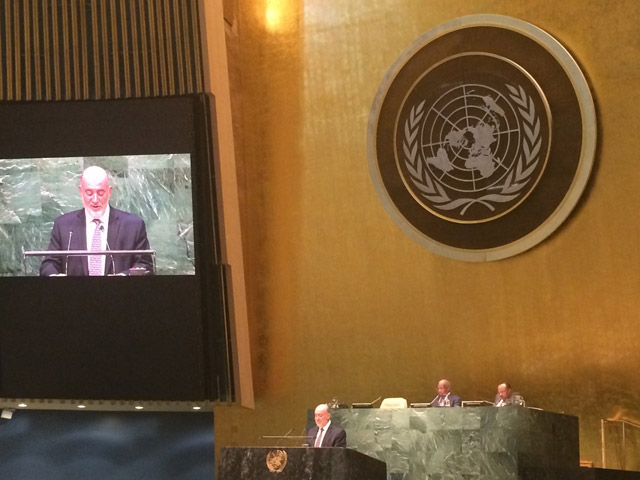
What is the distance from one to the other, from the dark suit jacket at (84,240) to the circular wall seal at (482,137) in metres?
2.33

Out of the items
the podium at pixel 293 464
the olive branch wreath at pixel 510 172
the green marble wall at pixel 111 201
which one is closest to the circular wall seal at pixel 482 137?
the olive branch wreath at pixel 510 172

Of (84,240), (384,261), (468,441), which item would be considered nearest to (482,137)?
(384,261)

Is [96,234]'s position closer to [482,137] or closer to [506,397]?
[482,137]

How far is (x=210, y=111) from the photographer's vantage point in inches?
364

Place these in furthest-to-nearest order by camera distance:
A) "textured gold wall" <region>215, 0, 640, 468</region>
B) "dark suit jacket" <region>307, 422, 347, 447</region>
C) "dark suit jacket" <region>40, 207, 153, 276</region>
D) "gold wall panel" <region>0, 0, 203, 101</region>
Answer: "gold wall panel" <region>0, 0, 203, 101</region> → "dark suit jacket" <region>40, 207, 153, 276</region> → "textured gold wall" <region>215, 0, 640, 468</region> → "dark suit jacket" <region>307, 422, 347, 447</region>

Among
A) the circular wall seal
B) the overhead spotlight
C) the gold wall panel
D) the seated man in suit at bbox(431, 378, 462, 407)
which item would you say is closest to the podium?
the seated man in suit at bbox(431, 378, 462, 407)

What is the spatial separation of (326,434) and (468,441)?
100 centimetres

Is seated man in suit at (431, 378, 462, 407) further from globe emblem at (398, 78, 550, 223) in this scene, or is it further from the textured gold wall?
globe emblem at (398, 78, 550, 223)

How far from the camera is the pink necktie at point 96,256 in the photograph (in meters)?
9.17

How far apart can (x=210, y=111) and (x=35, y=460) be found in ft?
13.8

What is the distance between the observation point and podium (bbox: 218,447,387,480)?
5.62 metres

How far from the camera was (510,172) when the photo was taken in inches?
351

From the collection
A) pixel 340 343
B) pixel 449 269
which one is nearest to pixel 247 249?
pixel 340 343

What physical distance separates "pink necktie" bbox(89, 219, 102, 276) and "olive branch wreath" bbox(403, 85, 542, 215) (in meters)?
2.97
